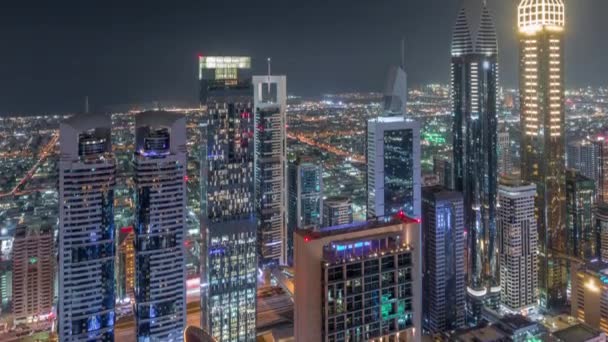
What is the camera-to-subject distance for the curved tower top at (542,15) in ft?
67.6

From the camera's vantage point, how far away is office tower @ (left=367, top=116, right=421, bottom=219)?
1728cm

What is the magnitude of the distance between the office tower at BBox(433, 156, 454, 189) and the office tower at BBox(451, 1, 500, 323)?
0.97 ft

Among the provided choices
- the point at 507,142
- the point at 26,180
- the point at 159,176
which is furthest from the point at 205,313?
the point at 507,142

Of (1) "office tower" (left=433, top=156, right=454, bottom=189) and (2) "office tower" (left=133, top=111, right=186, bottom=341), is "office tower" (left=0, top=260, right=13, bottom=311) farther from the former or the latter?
(1) "office tower" (left=433, top=156, right=454, bottom=189)

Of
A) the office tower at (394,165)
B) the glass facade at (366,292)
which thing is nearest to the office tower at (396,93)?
the office tower at (394,165)

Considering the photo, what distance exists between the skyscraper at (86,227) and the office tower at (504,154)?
53.3ft

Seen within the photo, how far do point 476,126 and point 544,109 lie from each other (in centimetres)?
271

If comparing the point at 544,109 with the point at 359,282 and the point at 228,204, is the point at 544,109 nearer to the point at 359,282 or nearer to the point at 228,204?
the point at 228,204

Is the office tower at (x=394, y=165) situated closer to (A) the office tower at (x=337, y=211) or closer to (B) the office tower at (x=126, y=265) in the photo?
(A) the office tower at (x=337, y=211)

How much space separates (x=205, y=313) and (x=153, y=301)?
1.72 meters

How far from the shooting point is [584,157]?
22.4m

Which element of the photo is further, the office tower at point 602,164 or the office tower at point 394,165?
the office tower at point 602,164

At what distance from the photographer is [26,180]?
14.5 m

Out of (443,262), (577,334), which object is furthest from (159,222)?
(577,334)
